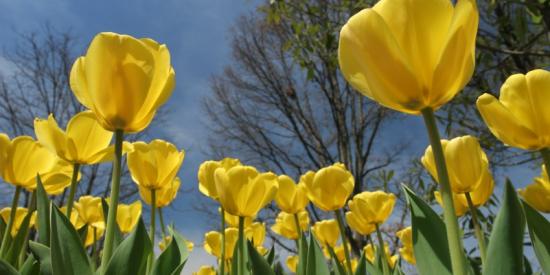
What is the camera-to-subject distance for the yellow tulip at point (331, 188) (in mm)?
1412

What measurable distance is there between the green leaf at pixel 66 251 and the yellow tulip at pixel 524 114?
67 centimetres

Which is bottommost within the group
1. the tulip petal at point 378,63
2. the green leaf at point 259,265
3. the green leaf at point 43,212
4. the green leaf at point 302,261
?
the green leaf at point 302,261

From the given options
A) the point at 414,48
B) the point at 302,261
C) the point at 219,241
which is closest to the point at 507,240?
the point at 414,48

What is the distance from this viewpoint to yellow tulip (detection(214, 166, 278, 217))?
1.16 m

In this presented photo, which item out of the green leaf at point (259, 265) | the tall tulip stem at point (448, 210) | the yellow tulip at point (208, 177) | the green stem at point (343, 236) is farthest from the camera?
the yellow tulip at point (208, 177)

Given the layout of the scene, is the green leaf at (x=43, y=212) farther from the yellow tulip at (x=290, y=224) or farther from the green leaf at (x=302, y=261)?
the yellow tulip at (x=290, y=224)

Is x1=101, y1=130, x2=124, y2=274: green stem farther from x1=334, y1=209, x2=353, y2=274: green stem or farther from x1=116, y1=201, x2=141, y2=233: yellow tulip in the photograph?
x1=116, y1=201, x2=141, y2=233: yellow tulip

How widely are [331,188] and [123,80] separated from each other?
2.89 feet

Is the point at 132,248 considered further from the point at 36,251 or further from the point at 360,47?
the point at 360,47

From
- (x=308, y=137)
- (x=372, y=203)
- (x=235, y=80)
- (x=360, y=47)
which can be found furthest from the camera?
(x=235, y=80)

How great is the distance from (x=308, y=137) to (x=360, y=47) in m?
10.2

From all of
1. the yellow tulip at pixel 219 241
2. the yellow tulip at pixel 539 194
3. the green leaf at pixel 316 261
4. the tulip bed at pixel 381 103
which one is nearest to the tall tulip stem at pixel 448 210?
the tulip bed at pixel 381 103

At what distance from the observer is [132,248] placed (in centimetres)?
63

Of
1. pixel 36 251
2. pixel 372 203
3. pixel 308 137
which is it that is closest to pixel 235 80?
pixel 308 137
